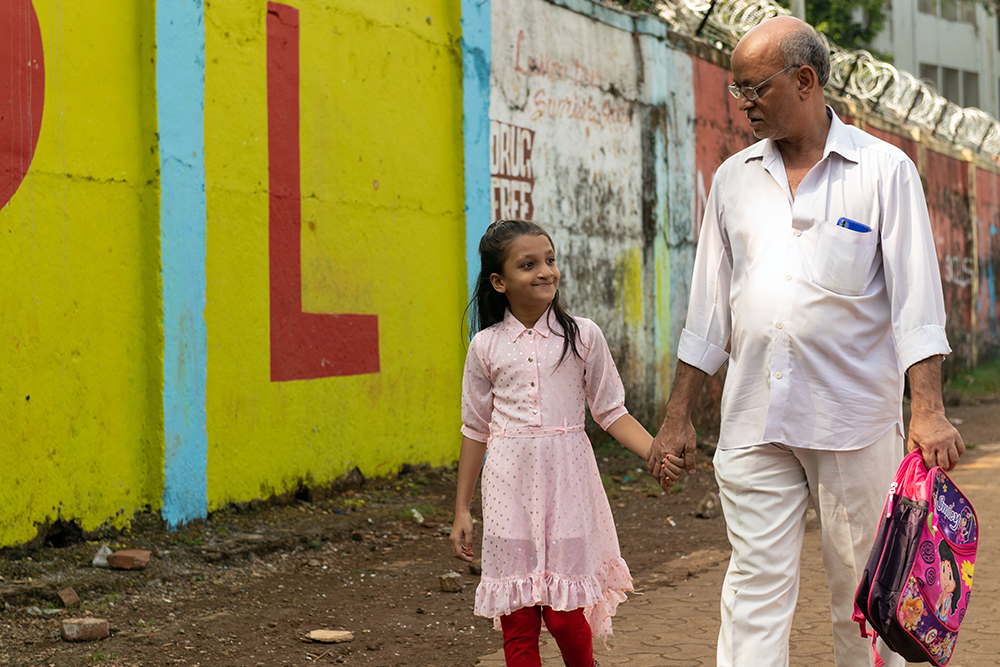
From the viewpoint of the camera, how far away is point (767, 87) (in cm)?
274

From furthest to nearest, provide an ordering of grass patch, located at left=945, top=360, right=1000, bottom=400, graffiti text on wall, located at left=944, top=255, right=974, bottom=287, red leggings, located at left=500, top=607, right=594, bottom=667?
graffiti text on wall, located at left=944, top=255, right=974, bottom=287
grass patch, located at left=945, top=360, right=1000, bottom=400
red leggings, located at left=500, top=607, right=594, bottom=667

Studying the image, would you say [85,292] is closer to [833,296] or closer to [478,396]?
[478,396]

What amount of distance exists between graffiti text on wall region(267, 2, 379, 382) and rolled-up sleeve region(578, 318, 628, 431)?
10.5ft

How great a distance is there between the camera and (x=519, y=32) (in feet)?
26.8

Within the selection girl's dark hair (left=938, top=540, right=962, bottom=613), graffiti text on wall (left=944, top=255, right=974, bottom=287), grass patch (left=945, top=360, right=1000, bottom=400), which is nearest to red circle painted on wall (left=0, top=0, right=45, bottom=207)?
girl's dark hair (left=938, top=540, right=962, bottom=613)

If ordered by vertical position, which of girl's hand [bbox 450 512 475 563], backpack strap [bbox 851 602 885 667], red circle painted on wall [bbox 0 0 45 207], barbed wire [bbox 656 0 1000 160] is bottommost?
backpack strap [bbox 851 602 885 667]

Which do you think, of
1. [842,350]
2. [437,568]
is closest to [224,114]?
[437,568]

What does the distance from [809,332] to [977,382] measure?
15359 millimetres

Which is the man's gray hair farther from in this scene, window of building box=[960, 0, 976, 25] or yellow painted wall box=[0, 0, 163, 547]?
window of building box=[960, 0, 976, 25]

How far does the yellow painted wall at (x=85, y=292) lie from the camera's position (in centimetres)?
488

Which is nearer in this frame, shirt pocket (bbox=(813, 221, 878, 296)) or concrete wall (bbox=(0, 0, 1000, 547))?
shirt pocket (bbox=(813, 221, 878, 296))

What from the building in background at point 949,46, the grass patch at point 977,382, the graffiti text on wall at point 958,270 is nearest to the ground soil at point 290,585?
the grass patch at point 977,382

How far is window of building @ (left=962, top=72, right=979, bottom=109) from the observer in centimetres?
2936

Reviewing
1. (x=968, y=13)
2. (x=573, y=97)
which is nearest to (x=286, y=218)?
(x=573, y=97)
